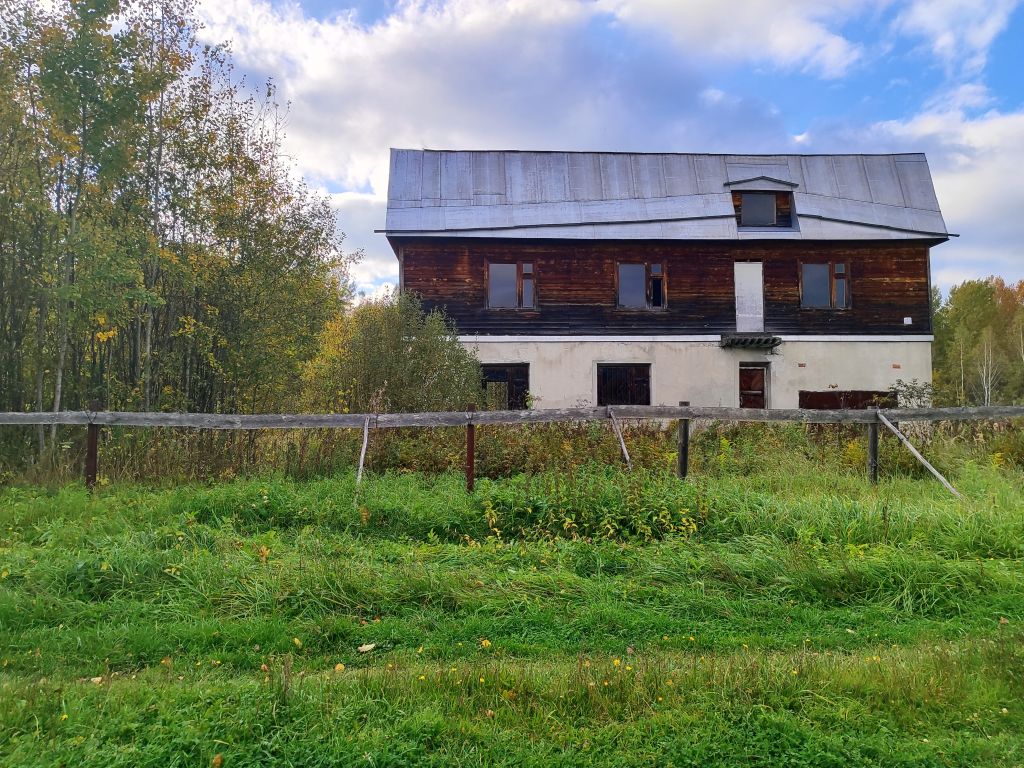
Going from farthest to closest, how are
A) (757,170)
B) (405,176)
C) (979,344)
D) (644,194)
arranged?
1. (979,344)
2. (757,170)
3. (644,194)
4. (405,176)

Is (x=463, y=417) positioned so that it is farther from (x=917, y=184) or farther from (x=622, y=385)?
(x=917, y=184)

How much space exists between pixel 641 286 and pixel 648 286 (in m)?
0.22

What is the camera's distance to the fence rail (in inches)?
344

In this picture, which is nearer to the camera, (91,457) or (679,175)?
(91,457)

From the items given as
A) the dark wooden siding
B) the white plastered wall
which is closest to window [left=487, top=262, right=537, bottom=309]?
the dark wooden siding

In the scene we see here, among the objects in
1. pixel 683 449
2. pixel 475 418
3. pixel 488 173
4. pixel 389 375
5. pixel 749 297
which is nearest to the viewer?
pixel 683 449

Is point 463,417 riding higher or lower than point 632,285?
lower

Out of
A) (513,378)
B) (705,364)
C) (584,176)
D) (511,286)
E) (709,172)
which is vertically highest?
(709,172)

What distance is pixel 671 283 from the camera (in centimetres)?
2064

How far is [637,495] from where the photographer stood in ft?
22.8

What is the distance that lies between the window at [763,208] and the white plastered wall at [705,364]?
167 inches

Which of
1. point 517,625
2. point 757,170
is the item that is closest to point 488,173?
point 757,170

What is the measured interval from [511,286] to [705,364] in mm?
6612

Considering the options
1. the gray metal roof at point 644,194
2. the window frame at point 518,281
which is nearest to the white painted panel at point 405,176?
the gray metal roof at point 644,194
